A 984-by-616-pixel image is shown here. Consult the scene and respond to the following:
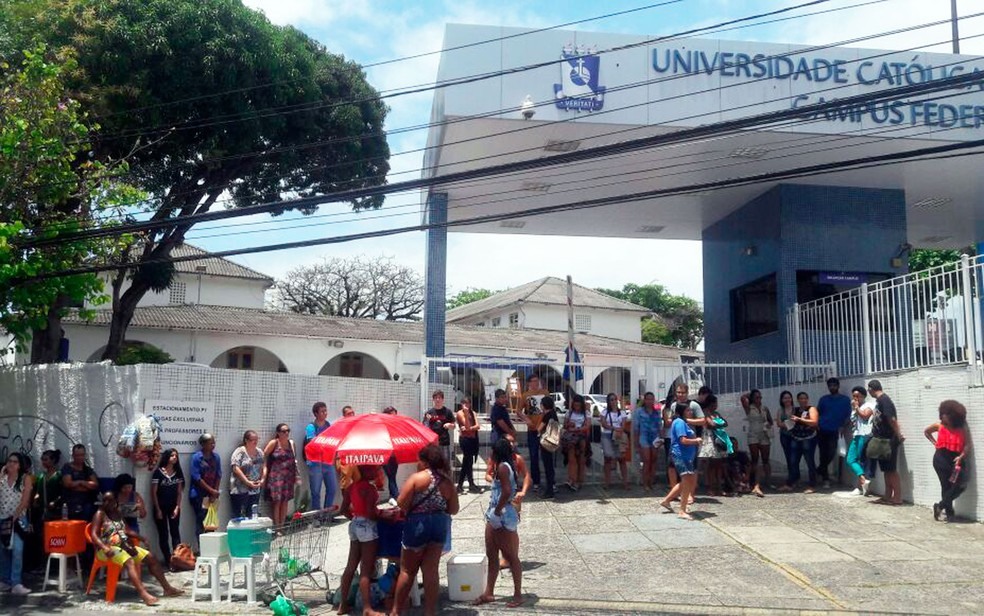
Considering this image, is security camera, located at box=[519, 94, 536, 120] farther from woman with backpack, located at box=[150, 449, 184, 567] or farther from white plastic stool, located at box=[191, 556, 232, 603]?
white plastic stool, located at box=[191, 556, 232, 603]

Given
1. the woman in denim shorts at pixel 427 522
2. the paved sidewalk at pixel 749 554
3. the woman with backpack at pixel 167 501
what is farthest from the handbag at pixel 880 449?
the woman with backpack at pixel 167 501

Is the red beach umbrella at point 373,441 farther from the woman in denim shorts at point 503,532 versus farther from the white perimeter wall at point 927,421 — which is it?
the white perimeter wall at point 927,421

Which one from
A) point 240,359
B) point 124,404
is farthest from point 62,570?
point 240,359

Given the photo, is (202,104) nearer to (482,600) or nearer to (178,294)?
(482,600)

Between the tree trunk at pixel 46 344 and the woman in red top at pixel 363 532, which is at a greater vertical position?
the tree trunk at pixel 46 344

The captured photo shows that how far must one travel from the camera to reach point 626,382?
60.5ft

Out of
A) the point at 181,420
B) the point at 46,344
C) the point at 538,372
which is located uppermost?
the point at 46,344

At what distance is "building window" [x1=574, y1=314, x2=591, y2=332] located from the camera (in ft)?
164

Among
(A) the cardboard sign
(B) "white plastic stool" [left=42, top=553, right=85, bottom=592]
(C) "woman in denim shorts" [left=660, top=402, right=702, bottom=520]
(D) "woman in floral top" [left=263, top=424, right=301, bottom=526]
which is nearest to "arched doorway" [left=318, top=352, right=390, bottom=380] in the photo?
(D) "woman in floral top" [left=263, top=424, right=301, bottom=526]

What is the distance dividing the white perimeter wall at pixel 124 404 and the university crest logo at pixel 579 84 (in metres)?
6.45

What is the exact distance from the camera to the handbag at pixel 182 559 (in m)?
11.2

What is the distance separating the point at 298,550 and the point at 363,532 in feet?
3.84

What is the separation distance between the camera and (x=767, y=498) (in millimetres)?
13875

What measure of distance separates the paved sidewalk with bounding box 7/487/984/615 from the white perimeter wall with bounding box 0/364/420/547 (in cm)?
192
